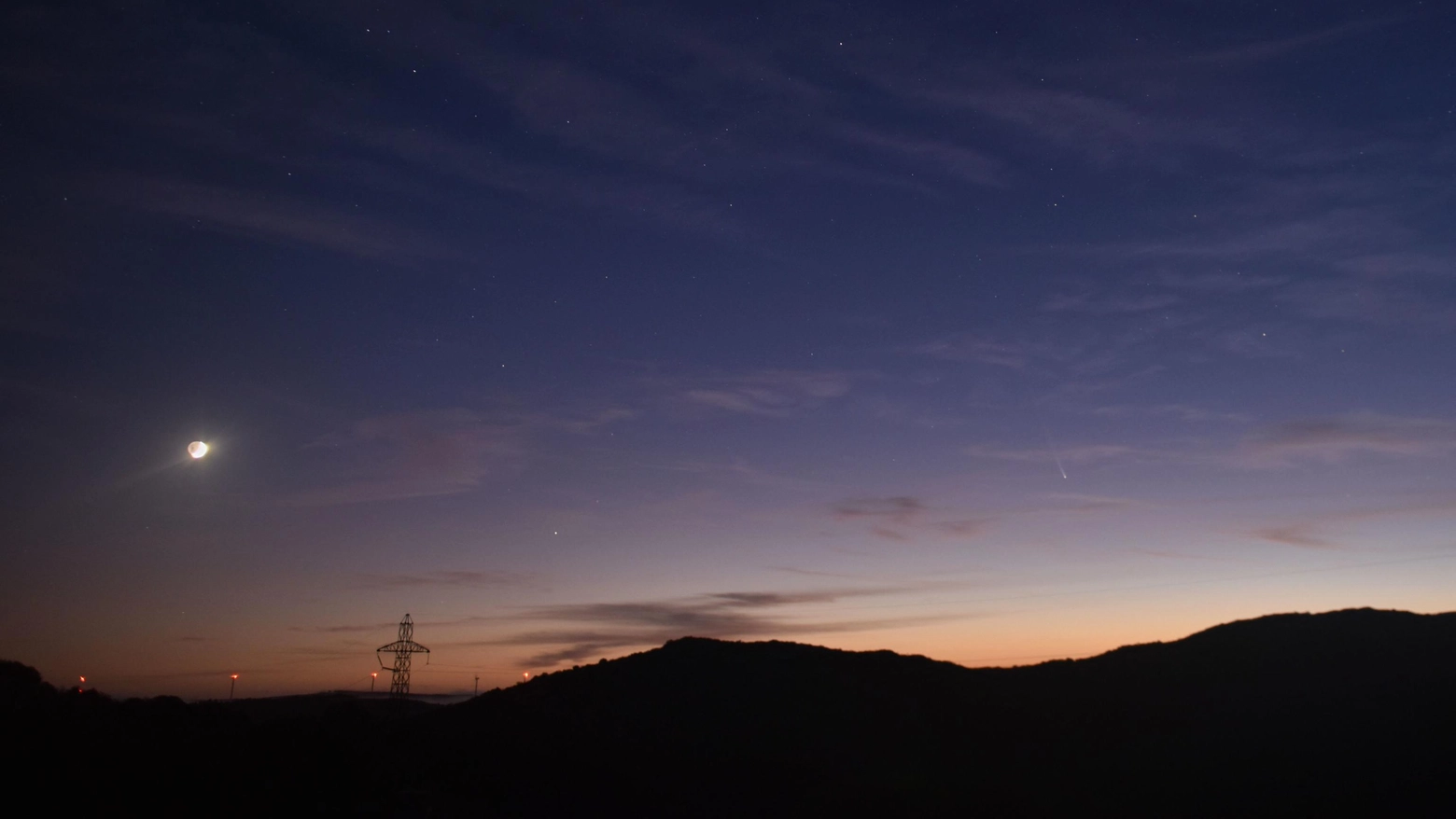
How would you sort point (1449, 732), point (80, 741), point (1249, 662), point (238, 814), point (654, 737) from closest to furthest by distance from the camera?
point (238, 814) → point (80, 741) → point (1449, 732) → point (654, 737) → point (1249, 662)

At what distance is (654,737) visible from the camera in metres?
31.8

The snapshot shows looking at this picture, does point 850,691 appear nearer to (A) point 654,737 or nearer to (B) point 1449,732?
(A) point 654,737

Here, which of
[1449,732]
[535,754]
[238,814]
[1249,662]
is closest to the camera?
[238,814]

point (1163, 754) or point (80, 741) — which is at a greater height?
point (80, 741)

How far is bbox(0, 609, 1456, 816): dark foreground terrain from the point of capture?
2455 centimetres

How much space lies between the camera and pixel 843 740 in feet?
103

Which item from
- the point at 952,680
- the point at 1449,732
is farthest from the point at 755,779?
the point at 1449,732

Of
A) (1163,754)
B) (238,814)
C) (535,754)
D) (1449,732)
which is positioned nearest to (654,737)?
(535,754)

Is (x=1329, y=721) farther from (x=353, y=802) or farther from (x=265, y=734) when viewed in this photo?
(x=265, y=734)

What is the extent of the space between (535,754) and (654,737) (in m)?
4.35

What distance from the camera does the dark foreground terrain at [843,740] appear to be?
80.5ft

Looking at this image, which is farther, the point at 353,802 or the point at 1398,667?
the point at 1398,667

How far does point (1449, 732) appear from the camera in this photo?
27844mm

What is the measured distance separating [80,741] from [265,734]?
192 inches
